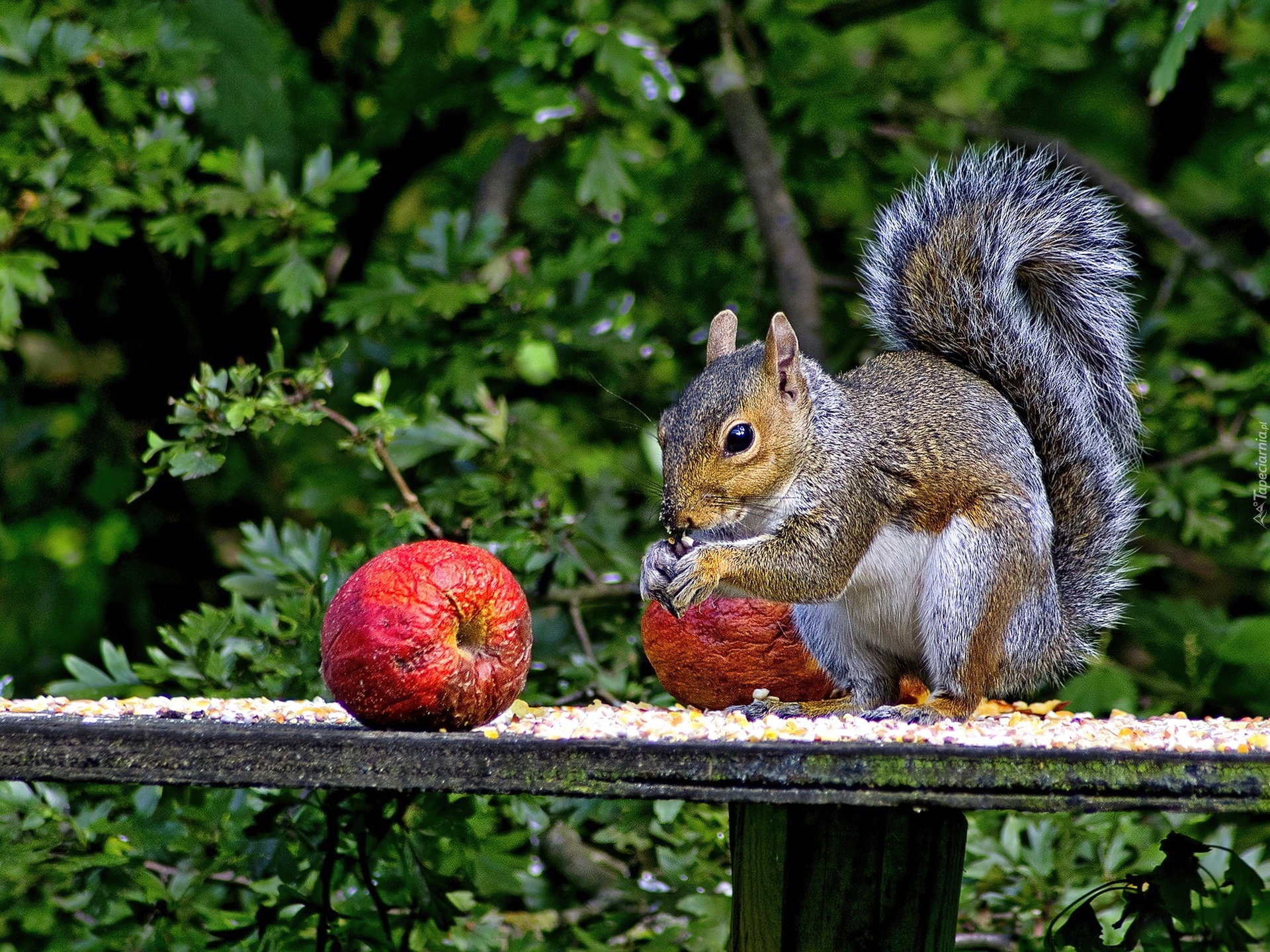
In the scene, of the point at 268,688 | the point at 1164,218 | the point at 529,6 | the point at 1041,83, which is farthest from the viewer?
the point at 1041,83

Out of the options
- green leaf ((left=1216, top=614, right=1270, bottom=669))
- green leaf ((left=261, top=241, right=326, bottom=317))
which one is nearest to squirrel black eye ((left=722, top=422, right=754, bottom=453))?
green leaf ((left=261, top=241, right=326, bottom=317))

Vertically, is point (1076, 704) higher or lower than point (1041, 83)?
lower

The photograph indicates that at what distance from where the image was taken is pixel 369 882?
1.59m

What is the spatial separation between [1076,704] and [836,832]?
1121 millimetres

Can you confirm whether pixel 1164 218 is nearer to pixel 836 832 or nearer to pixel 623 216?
pixel 623 216

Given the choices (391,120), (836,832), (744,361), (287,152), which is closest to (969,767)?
(836,832)

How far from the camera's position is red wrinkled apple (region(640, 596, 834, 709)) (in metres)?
1.35

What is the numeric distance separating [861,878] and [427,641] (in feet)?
1.35

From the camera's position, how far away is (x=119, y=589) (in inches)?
106

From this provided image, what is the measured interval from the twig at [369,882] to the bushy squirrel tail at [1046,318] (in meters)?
0.87

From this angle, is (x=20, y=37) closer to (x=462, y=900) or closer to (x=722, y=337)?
(x=722, y=337)

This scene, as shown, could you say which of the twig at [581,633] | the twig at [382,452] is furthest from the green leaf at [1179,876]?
the twig at [382,452]

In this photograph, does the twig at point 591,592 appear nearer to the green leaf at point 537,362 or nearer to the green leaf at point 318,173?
the green leaf at point 537,362

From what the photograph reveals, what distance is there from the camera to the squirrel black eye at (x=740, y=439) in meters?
1.38
